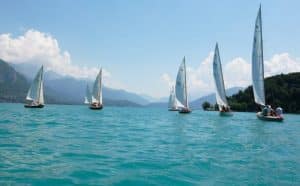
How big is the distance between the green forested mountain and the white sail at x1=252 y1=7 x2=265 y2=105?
→ 289ft

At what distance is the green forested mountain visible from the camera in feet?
458

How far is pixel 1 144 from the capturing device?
17.2 metres

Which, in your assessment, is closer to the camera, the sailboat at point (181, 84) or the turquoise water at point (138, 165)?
the turquoise water at point (138, 165)

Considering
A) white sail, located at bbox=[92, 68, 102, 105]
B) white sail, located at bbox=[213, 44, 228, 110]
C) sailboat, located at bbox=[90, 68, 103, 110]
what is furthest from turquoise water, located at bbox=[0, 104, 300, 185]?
white sail, located at bbox=[92, 68, 102, 105]

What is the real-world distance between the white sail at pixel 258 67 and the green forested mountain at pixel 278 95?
88125 millimetres

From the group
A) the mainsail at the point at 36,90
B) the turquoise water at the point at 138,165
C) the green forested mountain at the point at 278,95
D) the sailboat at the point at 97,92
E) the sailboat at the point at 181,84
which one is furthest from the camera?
the green forested mountain at the point at 278,95

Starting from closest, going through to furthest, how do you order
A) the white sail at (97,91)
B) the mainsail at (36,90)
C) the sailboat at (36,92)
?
the sailboat at (36,92), the mainsail at (36,90), the white sail at (97,91)

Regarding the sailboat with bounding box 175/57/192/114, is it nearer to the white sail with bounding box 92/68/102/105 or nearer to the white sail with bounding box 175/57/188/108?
the white sail with bounding box 175/57/188/108

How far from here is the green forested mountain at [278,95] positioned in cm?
13962

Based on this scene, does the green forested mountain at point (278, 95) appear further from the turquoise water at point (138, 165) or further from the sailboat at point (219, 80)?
the turquoise water at point (138, 165)

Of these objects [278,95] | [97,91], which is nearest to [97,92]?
[97,91]

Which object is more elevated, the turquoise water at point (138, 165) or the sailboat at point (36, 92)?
the sailboat at point (36, 92)

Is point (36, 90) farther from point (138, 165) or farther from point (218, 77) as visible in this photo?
point (138, 165)

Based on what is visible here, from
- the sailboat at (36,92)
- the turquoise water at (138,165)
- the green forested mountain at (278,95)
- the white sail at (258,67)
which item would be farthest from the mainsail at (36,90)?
the green forested mountain at (278,95)
